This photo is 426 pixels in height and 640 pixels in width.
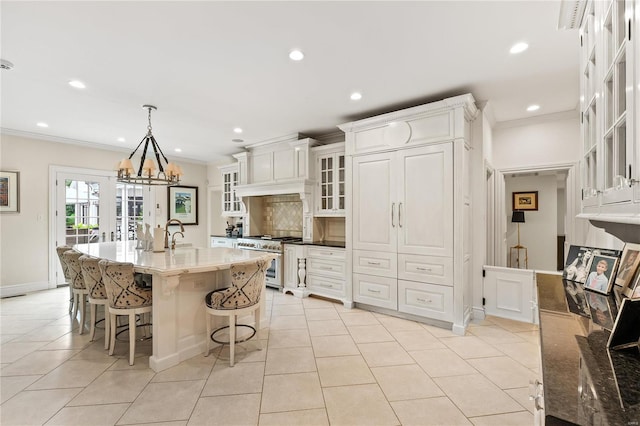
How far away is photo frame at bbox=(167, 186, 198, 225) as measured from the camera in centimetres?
664

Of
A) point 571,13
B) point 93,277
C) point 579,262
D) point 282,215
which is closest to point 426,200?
point 579,262

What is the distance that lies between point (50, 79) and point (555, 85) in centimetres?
518

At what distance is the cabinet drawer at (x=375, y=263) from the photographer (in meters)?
3.68

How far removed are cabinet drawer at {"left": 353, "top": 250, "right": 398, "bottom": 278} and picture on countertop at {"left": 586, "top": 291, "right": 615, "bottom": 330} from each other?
214cm

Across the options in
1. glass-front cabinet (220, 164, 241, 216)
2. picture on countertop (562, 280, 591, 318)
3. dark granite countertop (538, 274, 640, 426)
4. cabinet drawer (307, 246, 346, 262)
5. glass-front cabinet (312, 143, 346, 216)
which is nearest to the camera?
dark granite countertop (538, 274, 640, 426)

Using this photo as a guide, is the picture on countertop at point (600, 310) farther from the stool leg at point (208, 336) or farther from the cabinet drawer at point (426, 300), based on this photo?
the stool leg at point (208, 336)

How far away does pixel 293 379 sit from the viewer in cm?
233

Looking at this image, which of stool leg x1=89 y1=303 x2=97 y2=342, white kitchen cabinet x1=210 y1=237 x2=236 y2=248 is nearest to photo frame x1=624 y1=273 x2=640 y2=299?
stool leg x1=89 y1=303 x2=97 y2=342

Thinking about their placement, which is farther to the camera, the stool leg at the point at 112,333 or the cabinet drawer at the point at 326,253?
the cabinet drawer at the point at 326,253

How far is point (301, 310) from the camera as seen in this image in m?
4.05

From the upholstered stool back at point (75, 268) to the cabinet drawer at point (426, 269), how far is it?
3703 mm

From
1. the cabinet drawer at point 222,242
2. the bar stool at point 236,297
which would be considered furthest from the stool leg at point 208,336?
the cabinet drawer at point 222,242

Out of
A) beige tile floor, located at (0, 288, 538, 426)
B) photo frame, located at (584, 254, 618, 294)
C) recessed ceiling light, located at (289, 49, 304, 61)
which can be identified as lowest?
beige tile floor, located at (0, 288, 538, 426)

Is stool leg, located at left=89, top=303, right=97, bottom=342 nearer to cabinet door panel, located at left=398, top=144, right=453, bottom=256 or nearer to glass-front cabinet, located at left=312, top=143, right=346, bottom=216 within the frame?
glass-front cabinet, located at left=312, top=143, right=346, bottom=216
